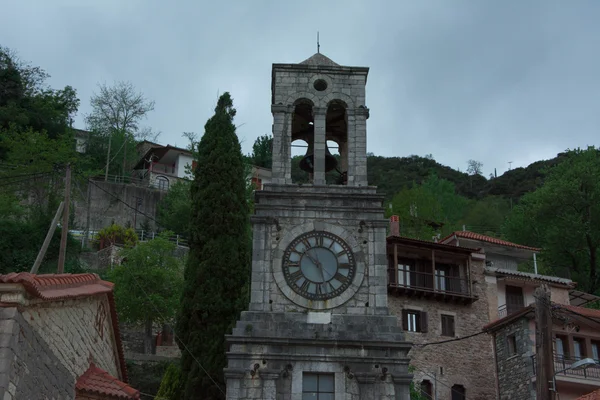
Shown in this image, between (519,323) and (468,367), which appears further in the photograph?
(468,367)

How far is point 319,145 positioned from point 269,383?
7284 mm

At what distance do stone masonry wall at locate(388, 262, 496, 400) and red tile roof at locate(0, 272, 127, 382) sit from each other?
18453mm

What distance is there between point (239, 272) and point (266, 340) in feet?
26.7

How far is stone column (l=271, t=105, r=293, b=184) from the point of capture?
23.0 metres

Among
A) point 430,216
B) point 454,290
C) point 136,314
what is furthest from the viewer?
point 430,216

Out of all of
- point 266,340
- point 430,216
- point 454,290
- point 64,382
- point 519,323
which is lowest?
point 64,382

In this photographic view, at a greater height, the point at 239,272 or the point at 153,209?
the point at 153,209

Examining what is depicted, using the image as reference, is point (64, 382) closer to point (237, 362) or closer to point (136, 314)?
point (237, 362)

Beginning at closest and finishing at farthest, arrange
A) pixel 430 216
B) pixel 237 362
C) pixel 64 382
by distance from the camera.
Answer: pixel 64 382 < pixel 237 362 < pixel 430 216

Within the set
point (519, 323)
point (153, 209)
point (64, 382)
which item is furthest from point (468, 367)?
point (153, 209)

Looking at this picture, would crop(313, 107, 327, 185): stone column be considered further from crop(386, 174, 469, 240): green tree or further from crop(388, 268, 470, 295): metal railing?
crop(386, 174, 469, 240): green tree

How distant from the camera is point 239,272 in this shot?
2822 cm

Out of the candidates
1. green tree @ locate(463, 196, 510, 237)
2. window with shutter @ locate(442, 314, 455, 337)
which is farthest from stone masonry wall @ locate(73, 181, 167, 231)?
window with shutter @ locate(442, 314, 455, 337)

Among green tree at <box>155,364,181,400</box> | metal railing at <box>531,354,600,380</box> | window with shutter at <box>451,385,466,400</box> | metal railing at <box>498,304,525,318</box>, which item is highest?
metal railing at <box>498,304,525,318</box>
